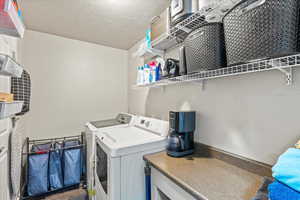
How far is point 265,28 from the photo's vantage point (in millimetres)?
649

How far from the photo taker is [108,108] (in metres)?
2.93

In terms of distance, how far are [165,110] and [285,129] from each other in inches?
46.9

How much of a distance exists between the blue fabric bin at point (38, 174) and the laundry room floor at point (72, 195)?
177 mm

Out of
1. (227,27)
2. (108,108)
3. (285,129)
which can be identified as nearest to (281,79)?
(285,129)

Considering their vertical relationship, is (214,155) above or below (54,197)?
above

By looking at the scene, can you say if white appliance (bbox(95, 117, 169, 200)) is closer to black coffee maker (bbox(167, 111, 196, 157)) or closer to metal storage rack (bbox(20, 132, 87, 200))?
black coffee maker (bbox(167, 111, 196, 157))

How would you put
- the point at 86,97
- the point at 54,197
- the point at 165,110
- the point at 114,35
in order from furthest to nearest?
the point at 86,97, the point at 114,35, the point at 54,197, the point at 165,110

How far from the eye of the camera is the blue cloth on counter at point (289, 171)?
496 mm

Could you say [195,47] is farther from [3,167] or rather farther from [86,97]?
[86,97]

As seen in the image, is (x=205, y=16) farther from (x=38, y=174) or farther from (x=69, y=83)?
(x=38, y=174)

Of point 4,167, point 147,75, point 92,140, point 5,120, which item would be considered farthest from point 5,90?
point 147,75

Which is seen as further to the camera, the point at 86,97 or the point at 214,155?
the point at 86,97

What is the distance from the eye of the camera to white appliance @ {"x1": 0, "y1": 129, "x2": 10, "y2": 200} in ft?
4.15

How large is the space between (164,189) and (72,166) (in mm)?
1793
